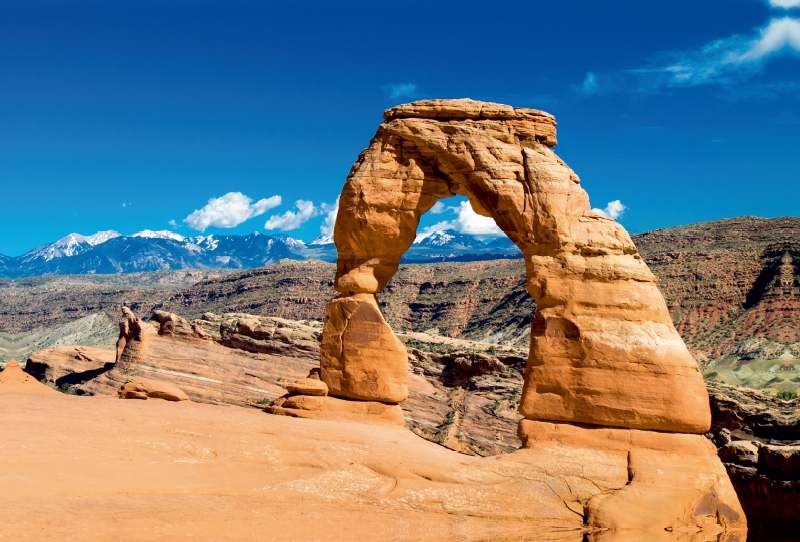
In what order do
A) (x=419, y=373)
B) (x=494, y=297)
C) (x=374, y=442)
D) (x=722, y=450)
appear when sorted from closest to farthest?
(x=374, y=442), (x=722, y=450), (x=419, y=373), (x=494, y=297)

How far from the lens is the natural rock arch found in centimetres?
1802

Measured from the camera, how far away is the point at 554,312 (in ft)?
62.3

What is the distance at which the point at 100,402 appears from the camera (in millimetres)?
19469

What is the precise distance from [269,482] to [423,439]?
6.52 m

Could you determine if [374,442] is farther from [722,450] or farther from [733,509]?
[722,450]

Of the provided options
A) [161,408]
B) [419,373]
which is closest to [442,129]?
[161,408]

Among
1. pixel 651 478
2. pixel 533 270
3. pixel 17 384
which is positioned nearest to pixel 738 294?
pixel 533 270

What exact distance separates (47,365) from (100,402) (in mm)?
37470

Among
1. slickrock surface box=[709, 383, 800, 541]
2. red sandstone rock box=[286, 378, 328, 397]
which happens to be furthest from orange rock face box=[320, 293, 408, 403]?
slickrock surface box=[709, 383, 800, 541]

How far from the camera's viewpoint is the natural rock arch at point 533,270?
18016 mm

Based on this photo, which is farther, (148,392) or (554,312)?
(148,392)

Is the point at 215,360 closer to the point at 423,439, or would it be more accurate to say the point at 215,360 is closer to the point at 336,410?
the point at 336,410

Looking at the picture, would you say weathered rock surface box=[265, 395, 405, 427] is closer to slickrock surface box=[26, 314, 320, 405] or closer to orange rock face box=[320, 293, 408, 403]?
orange rock face box=[320, 293, 408, 403]

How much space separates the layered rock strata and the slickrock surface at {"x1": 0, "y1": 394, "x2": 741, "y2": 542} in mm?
385
